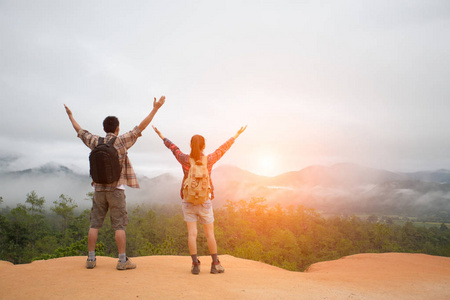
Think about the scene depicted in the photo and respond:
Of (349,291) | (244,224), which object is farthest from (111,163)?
(244,224)

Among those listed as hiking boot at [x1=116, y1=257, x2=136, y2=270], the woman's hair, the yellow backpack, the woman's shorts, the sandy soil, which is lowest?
the sandy soil

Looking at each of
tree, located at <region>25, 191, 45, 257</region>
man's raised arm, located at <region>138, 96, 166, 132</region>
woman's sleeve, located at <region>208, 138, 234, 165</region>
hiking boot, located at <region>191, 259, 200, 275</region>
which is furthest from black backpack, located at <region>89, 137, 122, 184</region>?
tree, located at <region>25, 191, 45, 257</region>

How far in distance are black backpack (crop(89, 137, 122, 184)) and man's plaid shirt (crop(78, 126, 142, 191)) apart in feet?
A: 0.71

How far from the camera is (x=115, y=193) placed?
5258mm

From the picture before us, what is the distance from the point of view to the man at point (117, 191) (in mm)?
5238

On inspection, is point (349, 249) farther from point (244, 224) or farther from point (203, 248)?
point (203, 248)

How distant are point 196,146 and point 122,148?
4.64ft

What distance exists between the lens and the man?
5.24 metres

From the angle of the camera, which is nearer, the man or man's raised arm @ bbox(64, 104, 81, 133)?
the man

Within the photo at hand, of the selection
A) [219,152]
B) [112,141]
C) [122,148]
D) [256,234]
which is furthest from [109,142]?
[256,234]

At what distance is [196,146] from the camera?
5344 mm

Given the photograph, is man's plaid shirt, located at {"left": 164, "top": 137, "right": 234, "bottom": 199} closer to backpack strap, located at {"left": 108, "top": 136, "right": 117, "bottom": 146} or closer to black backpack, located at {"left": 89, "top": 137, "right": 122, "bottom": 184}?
backpack strap, located at {"left": 108, "top": 136, "right": 117, "bottom": 146}

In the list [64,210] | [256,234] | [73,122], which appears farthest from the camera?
[64,210]

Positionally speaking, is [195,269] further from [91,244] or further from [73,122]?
[73,122]
